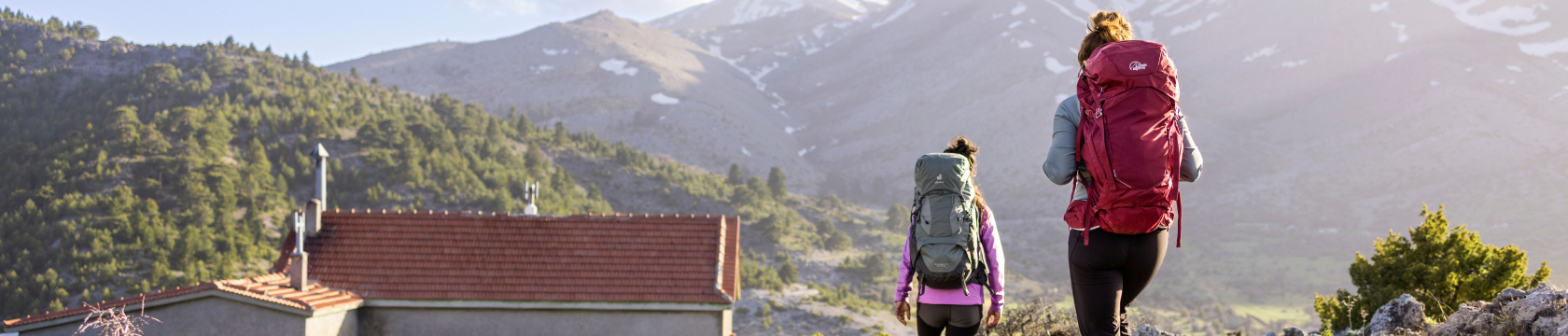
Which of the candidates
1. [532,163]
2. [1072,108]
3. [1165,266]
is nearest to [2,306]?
[532,163]

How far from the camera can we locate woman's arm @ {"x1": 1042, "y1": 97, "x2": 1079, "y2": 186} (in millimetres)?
2789

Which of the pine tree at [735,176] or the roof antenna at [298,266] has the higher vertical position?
the roof antenna at [298,266]

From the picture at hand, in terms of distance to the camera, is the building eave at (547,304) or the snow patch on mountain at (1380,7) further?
the snow patch on mountain at (1380,7)

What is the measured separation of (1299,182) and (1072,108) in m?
97.8

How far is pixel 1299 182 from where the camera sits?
3351 inches

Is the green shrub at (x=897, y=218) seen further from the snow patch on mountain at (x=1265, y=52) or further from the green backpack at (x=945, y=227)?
the green backpack at (x=945, y=227)

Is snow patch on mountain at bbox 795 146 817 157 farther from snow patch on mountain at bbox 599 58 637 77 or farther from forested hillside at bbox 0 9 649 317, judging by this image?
forested hillside at bbox 0 9 649 317

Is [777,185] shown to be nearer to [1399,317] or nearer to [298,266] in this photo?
[298,266]

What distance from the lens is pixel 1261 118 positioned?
101m

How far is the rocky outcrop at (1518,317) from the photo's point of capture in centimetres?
488

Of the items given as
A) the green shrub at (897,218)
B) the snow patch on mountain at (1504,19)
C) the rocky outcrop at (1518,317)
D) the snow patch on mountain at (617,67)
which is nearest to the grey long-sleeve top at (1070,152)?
the rocky outcrop at (1518,317)

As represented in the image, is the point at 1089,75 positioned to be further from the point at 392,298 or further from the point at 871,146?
the point at 871,146

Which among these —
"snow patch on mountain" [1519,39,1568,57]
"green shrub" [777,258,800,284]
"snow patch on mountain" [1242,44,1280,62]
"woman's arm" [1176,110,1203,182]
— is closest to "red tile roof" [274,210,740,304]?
"woman's arm" [1176,110,1203,182]

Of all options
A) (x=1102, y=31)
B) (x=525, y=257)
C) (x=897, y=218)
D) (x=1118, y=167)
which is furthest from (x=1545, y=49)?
(x=1118, y=167)
